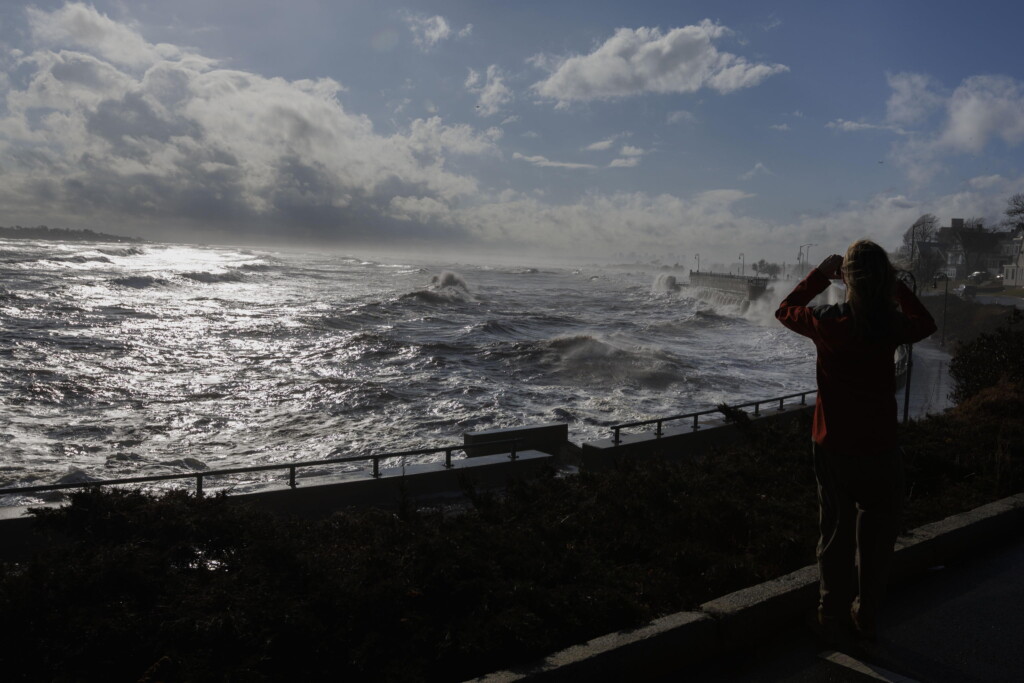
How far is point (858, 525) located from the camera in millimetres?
3648

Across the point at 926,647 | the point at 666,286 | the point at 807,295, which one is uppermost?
the point at 807,295

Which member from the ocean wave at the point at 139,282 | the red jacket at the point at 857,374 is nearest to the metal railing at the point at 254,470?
the red jacket at the point at 857,374

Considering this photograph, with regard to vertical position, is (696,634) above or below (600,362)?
above

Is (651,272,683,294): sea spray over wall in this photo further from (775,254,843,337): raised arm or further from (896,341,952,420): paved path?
(775,254,843,337): raised arm

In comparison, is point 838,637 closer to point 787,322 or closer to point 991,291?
point 787,322

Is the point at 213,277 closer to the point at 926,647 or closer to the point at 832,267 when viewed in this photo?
the point at 832,267

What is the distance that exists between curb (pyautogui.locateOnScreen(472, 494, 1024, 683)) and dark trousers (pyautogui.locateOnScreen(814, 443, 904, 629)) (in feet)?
1.32

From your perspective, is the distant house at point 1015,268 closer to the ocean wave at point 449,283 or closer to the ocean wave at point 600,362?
the ocean wave at point 449,283

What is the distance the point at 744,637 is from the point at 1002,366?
13589 mm

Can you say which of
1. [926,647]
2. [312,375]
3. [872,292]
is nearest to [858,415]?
[872,292]

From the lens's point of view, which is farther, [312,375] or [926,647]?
[312,375]

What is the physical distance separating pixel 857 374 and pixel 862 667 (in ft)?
5.11

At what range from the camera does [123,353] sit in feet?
104

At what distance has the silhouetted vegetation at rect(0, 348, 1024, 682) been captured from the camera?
11.6 feet
